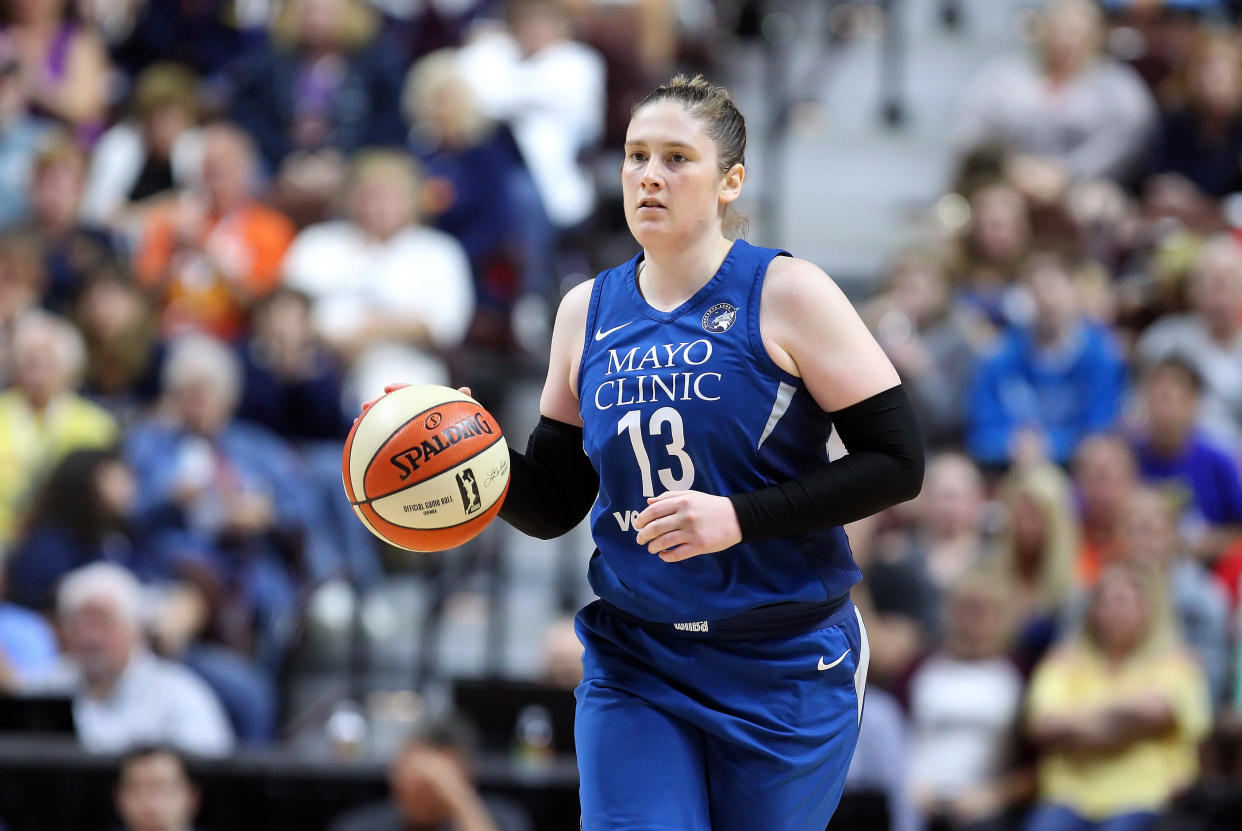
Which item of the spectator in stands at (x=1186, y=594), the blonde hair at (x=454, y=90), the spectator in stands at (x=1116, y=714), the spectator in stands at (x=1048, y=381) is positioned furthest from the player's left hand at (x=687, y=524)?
the blonde hair at (x=454, y=90)

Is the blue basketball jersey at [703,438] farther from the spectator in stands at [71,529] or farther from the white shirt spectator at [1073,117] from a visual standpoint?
the white shirt spectator at [1073,117]

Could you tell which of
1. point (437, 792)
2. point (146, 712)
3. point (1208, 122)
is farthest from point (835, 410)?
point (1208, 122)

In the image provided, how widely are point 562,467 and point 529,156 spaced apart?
242 inches

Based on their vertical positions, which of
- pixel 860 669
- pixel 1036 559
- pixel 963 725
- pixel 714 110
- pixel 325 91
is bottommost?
pixel 963 725

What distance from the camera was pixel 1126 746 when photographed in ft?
24.0

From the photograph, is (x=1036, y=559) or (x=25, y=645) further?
(x=1036, y=559)

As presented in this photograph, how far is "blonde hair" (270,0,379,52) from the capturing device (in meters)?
11.2

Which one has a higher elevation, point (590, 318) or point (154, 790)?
point (590, 318)

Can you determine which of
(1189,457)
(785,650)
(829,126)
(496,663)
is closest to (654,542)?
(785,650)

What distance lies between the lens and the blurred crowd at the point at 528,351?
294 inches

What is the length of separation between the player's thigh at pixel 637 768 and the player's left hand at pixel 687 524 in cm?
44

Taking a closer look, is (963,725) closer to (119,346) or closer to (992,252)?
(992,252)

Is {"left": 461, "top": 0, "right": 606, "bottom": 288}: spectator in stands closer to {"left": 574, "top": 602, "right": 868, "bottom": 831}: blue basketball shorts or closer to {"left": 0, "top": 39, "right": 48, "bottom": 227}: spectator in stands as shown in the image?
{"left": 0, "top": 39, "right": 48, "bottom": 227}: spectator in stands

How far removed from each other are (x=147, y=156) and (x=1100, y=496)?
6200 mm
